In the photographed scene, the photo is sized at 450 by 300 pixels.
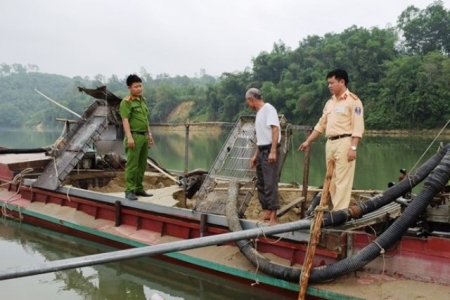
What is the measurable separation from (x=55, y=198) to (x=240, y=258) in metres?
4.02

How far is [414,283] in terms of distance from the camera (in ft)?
13.4

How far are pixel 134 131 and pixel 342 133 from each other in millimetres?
3009

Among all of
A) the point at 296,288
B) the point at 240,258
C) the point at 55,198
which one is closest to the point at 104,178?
the point at 55,198

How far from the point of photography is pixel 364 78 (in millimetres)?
41438

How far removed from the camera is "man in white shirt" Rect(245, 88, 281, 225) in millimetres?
4879

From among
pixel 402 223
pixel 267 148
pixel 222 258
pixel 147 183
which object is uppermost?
pixel 267 148

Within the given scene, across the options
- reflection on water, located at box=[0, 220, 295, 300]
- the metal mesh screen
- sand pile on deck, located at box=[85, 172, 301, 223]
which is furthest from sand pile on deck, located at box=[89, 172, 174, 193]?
the metal mesh screen

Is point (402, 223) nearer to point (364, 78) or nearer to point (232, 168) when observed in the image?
point (232, 168)

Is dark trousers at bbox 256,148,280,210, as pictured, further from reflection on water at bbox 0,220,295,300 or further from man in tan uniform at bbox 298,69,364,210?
reflection on water at bbox 0,220,295,300

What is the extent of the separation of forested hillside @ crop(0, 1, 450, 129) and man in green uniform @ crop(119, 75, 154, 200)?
3056 centimetres

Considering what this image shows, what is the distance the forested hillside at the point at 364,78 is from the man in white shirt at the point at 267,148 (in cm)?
3097

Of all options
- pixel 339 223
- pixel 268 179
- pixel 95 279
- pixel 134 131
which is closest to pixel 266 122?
pixel 268 179

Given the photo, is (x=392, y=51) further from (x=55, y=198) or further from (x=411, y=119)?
(x=55, y=198)

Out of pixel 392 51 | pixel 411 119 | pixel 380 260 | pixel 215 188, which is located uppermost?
pixel 392 51
